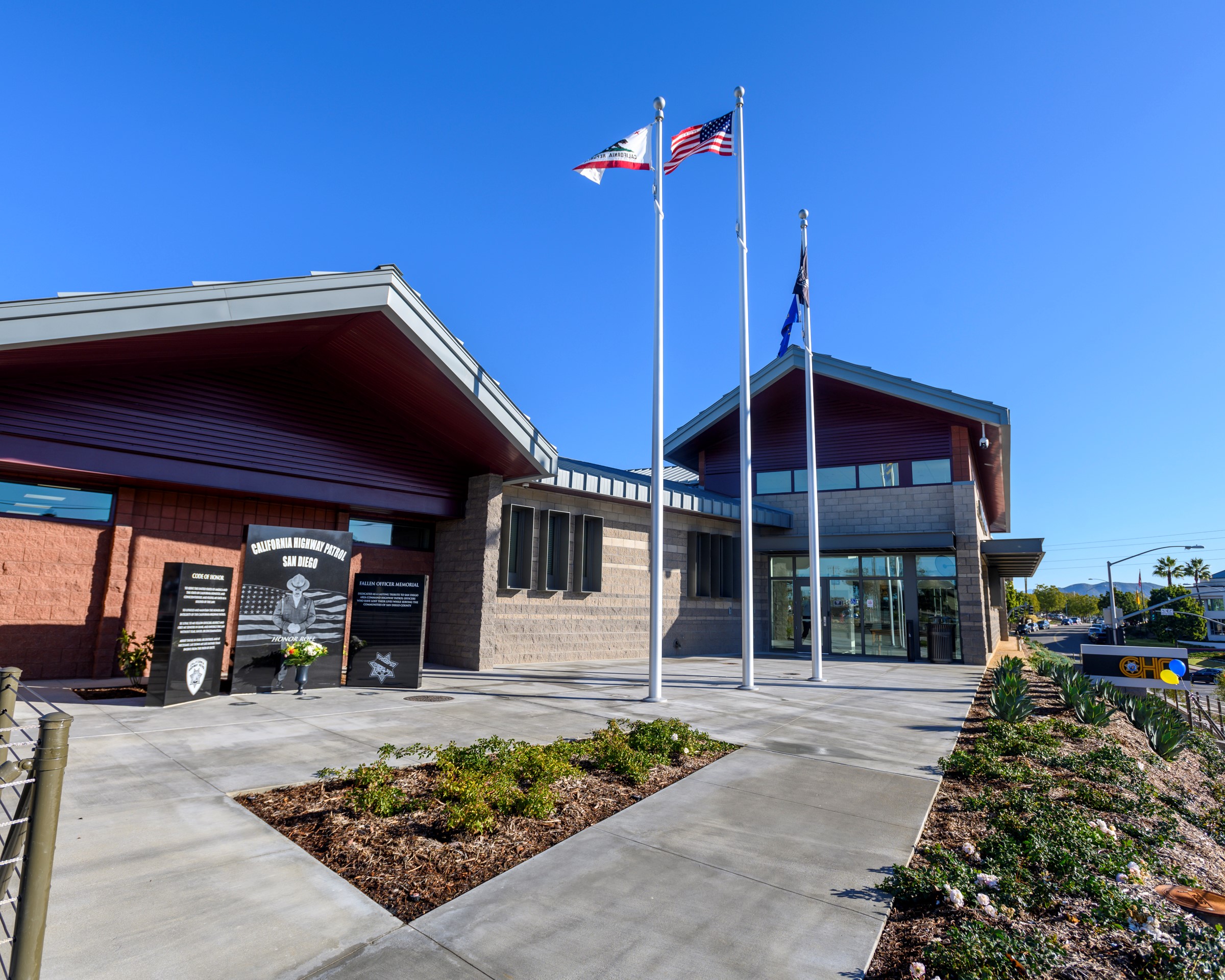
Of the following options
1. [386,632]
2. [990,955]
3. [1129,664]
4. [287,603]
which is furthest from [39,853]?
[1129,664]

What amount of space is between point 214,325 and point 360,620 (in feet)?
18.9

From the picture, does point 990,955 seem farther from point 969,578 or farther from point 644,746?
point 969,578

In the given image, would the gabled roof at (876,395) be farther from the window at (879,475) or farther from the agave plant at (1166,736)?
the agave plant at (1166,736)

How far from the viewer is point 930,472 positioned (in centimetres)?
2366

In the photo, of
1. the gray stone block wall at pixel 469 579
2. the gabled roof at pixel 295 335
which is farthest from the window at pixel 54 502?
the gray stone block wall at pixel 469 579

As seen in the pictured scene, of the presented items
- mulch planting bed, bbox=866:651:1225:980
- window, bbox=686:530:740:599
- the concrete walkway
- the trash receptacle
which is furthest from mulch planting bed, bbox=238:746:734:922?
Result: the trash receptacle

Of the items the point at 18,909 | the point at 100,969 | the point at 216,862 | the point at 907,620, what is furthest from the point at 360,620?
the point at 907,620

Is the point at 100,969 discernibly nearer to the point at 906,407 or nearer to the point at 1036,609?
the point at 906,407

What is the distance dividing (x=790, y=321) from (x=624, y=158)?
6.87 meters

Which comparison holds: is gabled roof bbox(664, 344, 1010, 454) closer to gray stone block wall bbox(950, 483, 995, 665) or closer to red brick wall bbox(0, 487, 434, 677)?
gray stone block wall bbox(950, 483, 995, 665)

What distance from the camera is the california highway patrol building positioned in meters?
11.1

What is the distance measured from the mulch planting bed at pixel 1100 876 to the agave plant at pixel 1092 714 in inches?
13.6

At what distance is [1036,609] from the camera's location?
409ft

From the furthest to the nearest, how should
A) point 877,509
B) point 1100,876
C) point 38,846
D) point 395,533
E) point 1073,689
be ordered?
point 877,509, point 395,533, point 1073,689, point 1100,876, point 38,846
